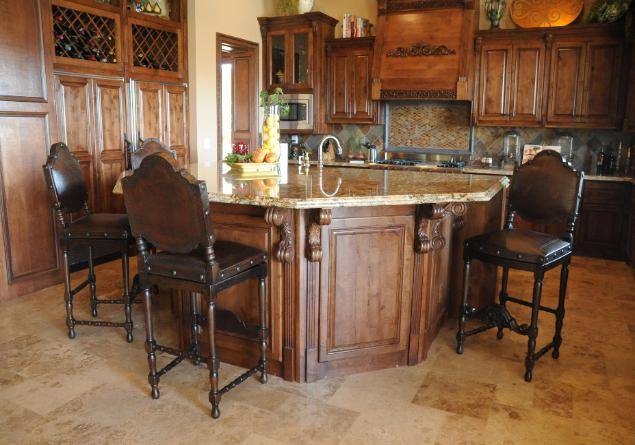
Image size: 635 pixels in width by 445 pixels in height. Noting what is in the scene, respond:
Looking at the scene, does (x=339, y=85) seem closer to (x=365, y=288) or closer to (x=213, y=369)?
(x=365, y=288)

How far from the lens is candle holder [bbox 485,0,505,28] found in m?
5.67

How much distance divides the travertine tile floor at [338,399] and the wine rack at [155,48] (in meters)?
2.76

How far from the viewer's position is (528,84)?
5570 mm

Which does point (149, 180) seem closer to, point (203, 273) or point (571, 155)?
point (203, 273)

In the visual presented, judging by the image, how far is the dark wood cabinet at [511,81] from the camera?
217 inches

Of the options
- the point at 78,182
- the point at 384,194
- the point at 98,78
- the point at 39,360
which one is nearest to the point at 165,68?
the point at 98,78

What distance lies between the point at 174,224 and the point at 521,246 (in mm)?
1764

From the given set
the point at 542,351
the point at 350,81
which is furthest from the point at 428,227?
the point at 350,81

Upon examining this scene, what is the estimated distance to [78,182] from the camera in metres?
3.32

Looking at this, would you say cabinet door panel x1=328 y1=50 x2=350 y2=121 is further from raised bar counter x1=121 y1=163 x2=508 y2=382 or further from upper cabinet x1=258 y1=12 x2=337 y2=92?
raised bar counter x1=121 y1=163 x2=508 y2=382

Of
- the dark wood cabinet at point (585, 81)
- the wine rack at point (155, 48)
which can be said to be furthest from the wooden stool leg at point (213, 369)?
the dark wood cabinet at point (585, 81)

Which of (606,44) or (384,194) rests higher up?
(606,44)

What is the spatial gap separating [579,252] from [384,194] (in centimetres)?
374

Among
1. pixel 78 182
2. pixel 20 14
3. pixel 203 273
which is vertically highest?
pixel 20 14
